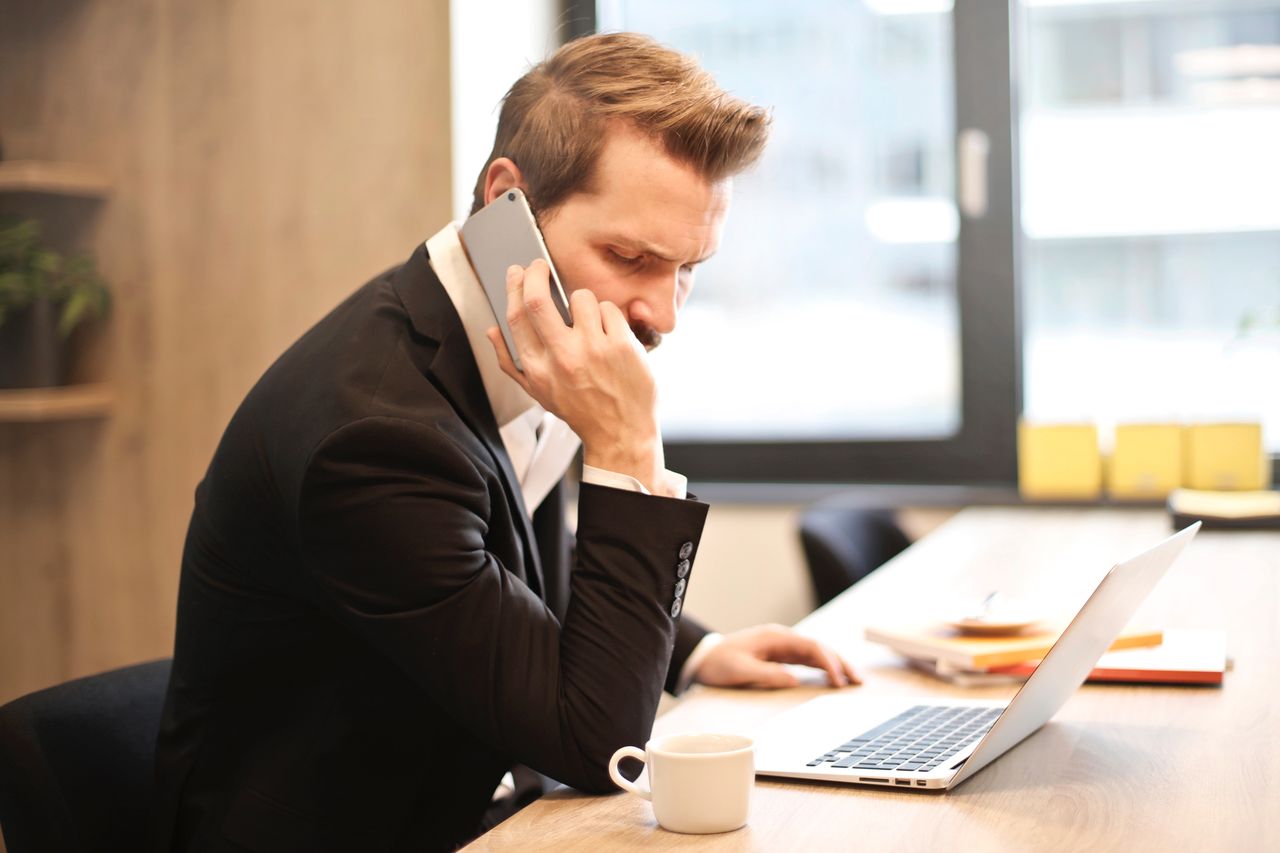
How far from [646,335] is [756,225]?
1988 mm

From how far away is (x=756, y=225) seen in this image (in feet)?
10.9

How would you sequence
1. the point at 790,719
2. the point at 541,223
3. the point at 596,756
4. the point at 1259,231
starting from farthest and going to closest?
the point at 1259,231 < the point at 541,223 < the point at 790,719 < the point at 596,756

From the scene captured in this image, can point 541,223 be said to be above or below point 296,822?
above

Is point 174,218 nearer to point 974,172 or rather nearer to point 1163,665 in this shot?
point 974,172

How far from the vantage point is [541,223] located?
1.34 metres

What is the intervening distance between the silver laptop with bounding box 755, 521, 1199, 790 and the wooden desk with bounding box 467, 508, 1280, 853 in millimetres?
16

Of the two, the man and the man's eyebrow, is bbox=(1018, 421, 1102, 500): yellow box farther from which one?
the man's eyebrow

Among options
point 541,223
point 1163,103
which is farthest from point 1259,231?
point 541,223

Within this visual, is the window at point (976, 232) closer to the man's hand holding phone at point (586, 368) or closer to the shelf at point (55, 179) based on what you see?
the shelf at point (55, 179)

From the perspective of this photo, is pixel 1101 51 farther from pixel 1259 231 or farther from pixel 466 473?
pixel 466 473

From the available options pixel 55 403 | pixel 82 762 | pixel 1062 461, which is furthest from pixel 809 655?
pixel 55 403

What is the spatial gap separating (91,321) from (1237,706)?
108 inches

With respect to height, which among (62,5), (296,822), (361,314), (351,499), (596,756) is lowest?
(296,822)

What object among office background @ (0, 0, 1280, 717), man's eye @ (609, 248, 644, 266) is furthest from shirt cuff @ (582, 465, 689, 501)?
office background @ (0, 0, 1280, 717)
